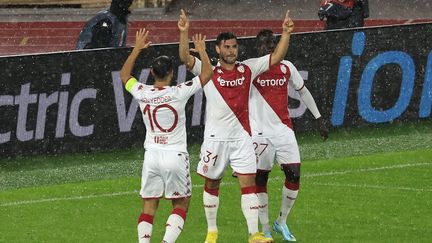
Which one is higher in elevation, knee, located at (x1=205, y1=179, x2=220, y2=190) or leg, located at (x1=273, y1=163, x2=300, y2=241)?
knee, located at (x1=205, y1=179, x2=220, y2=190)

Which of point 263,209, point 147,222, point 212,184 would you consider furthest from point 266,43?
point 147,222

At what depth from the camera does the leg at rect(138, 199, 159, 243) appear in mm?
13414

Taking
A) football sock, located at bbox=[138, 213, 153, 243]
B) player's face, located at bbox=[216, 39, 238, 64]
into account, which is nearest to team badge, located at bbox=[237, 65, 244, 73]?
player's face, located at bbox=[216, 39, 238, 64]

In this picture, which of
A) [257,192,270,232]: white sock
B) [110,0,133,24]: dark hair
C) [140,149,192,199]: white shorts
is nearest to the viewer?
[140,149,192,199]: white shorts

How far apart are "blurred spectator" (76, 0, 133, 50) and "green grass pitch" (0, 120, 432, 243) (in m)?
1.59

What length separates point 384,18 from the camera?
3359 cm

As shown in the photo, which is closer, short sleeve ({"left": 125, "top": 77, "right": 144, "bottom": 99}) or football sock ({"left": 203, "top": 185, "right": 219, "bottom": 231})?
short sleeve ({"left": 125, "top": 77, "right": 144, "bottom": 99})

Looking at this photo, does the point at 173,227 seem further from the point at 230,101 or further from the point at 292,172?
the point at 292,172

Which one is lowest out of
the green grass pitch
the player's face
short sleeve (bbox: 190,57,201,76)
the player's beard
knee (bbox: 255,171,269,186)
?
the green grass pitch

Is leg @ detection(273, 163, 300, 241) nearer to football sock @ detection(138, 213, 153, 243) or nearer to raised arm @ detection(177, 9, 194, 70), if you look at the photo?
raised arm @ detection(177, 9, 194, 70)

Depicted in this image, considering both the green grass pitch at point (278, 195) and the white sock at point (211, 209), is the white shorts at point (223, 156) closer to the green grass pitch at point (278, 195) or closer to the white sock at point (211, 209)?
the white sock at point (211, 209)

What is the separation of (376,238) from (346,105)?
7.52 metres

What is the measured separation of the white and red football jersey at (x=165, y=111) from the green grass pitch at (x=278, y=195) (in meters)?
1.78

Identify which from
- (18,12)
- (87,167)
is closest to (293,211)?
(87,167)
